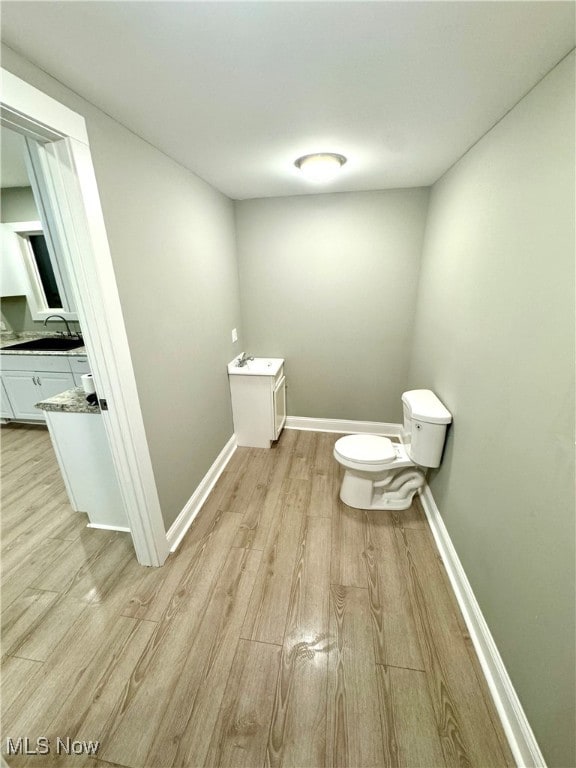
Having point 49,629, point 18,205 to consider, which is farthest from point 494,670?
point 18,205

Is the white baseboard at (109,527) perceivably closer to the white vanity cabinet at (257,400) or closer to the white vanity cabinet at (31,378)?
the white vanity cabinet at (257,400)

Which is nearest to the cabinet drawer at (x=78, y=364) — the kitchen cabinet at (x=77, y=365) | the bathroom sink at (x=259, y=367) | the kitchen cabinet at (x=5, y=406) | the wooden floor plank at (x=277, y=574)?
the kitchen cabinet at (x=77, y=365)

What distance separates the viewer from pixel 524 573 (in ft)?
3.40

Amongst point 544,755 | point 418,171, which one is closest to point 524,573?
point 544,755

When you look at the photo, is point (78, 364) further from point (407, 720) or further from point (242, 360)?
point (407, 720)

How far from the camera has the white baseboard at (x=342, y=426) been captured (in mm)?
2993

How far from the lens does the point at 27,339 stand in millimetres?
3334

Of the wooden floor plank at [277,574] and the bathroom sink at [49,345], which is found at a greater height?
the bathroom sink at [49,345]

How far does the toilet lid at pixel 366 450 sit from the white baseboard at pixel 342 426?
87 centimetres

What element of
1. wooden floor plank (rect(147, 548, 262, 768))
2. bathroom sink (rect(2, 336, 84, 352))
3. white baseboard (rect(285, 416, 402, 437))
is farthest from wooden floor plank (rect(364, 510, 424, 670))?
bathroom sink (rect(2, 336, 84, 352))

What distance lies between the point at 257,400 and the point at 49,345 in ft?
8.33

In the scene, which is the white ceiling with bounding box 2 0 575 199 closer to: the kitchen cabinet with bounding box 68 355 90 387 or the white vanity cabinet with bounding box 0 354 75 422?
the kitchen cabinet with bounding box 68 355 90 387

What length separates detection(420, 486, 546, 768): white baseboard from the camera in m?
0.98

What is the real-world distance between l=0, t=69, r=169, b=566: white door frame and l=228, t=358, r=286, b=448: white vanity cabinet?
1.22 metres
